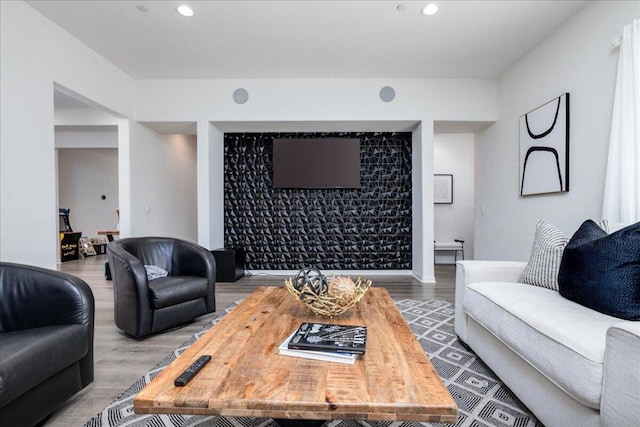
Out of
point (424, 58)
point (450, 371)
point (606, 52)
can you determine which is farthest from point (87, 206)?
point (606, 52)

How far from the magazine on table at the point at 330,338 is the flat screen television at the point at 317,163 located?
11.9 ft

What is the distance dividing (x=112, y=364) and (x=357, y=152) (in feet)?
13.2

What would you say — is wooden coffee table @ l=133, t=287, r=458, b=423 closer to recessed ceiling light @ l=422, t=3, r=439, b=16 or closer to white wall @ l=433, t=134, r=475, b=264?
recessed ceiling light @ l=422, t=3, r=439, b=16

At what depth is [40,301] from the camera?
5.23ft

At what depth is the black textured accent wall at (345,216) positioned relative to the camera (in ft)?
16.1

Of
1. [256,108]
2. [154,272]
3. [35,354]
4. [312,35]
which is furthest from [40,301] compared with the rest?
[256,108]

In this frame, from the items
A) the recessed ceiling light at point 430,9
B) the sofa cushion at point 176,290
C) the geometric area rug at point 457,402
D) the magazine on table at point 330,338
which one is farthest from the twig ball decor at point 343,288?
the recessed ceiling light at point 430,9

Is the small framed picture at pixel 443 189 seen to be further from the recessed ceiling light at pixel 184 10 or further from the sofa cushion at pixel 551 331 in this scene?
the recessed ceiling light at pixel 184 10

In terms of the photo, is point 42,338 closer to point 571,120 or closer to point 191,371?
point 191,371

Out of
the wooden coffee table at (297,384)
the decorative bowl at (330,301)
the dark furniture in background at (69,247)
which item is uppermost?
the decorative bowl at (330,301)

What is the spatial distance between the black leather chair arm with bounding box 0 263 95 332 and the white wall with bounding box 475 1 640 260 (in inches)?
153

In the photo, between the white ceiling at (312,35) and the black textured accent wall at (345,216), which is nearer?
the white ceiling at (312,35)

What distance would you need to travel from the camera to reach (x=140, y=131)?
4566 millimetres

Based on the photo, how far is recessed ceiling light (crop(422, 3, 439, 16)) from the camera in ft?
9.12
